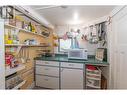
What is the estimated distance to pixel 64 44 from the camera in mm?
3699

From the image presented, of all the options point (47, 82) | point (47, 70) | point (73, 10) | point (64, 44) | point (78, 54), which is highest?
point (73, 10)

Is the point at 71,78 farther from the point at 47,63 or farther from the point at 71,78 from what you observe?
the point at 47,63

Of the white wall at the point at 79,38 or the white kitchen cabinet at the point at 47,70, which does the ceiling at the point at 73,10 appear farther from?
the white kitchen cabinet at the point at 47,70

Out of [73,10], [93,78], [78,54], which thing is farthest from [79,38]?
[93,78]

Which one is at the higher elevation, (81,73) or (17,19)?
(17,19)

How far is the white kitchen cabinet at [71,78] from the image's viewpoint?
2.49 meters

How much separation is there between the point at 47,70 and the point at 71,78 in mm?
639

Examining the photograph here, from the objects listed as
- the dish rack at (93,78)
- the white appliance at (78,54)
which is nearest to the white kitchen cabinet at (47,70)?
the white appliance at (78,54)

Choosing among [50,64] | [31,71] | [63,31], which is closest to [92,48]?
[63,31]

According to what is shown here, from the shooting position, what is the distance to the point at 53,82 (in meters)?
2.68

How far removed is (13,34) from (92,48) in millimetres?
2352

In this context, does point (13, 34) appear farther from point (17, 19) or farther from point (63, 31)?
point (63, 31)

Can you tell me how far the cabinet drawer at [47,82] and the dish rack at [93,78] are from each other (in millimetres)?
751
